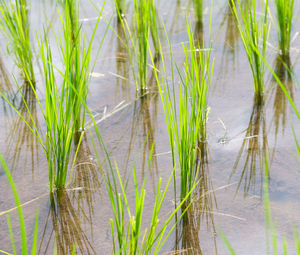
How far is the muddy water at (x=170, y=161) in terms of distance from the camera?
63.9 inches

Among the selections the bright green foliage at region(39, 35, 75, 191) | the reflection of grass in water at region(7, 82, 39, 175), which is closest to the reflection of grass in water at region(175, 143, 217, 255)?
the bright green foliage at region(39, 35, 75, 191)

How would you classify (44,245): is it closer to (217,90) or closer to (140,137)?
(140,137)

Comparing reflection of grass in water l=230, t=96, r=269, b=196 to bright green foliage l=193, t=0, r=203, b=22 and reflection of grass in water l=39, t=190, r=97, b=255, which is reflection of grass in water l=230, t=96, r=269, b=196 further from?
bright green foliage l=193, t=0, r=203, b=22

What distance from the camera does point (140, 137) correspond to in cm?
215

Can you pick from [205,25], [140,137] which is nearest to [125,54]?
[205,25]

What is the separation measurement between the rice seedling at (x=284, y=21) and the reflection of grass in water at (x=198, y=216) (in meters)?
1.02

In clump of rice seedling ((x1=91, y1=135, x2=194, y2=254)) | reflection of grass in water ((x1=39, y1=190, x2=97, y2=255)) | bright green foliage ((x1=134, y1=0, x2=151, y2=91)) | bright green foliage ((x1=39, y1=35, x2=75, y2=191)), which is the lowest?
reflection of grass in water ((x1=39, y1=190, x2=97, y2=255))

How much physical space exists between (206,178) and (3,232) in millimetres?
746

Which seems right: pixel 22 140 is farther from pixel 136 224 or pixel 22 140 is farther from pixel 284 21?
pixel 284 21

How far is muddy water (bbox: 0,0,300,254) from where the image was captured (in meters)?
1.62

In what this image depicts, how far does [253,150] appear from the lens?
6.60ft

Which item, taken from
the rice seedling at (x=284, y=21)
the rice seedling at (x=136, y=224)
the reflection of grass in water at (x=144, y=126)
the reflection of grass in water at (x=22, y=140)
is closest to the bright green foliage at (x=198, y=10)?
the rice seedling at (x=284, y=21)

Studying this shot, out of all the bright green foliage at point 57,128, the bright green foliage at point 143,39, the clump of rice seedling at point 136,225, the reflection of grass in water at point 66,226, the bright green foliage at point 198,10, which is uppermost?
the bright green foliage at point 198,10

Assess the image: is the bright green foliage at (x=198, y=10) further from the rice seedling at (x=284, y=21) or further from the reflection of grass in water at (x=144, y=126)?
the reflection of grass in water at (x=144, y=126)
